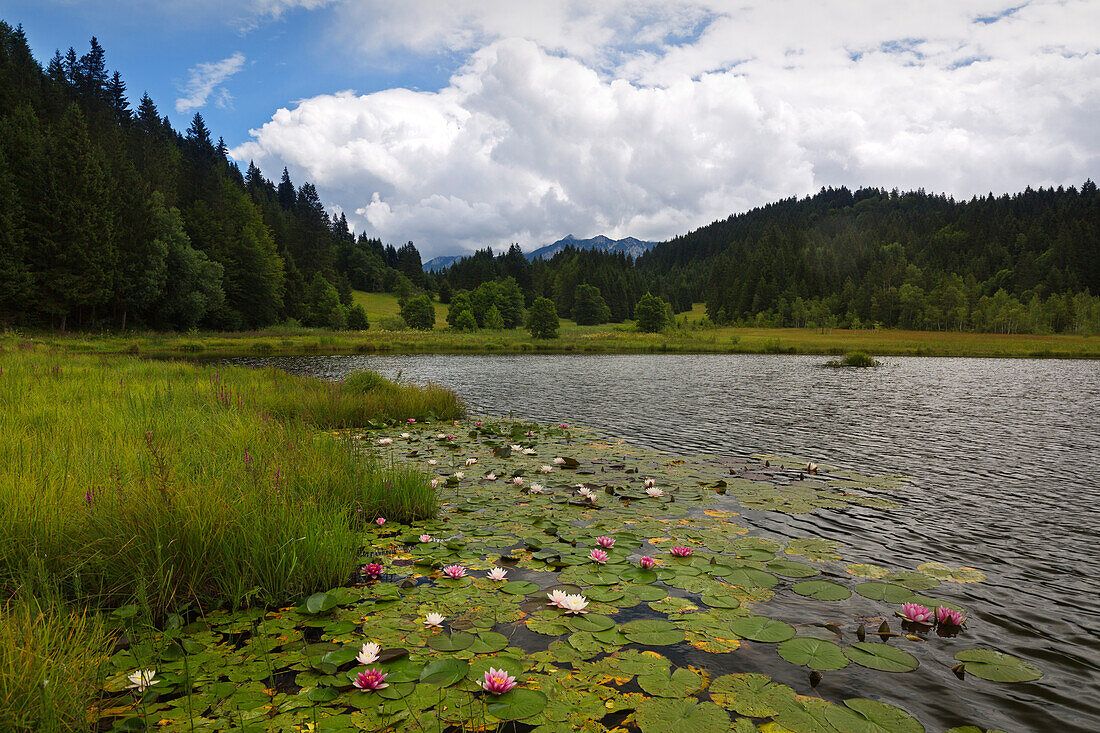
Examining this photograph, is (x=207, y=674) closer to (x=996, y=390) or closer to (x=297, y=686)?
(x=297, y=686)

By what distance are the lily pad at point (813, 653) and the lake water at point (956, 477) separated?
13 cm

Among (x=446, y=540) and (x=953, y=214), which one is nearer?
(x=446, y=540)

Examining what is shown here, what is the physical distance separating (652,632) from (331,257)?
107629 millimetres

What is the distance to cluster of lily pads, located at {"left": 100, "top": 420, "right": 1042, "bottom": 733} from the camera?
2.95m

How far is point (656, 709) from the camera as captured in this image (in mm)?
3039

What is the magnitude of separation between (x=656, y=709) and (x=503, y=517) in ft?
13.0

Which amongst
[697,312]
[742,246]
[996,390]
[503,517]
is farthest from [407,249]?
[503,517]

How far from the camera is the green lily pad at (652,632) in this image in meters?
3.79

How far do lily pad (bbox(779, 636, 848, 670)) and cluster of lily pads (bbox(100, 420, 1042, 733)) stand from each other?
0.5 inches

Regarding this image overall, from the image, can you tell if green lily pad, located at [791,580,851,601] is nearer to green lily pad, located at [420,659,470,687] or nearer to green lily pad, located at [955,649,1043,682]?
green lily pad, located at [955,649,1043,682]

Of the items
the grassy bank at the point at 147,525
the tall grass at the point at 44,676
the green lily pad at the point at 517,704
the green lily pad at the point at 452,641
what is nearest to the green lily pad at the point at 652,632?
the green lily pad at the point at 517,704

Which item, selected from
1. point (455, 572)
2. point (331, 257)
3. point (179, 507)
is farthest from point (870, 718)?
point (331, 257)

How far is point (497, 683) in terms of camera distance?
2.97 metres

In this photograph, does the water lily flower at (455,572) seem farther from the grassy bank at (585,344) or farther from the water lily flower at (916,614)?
the grassy bank at (585,344)
